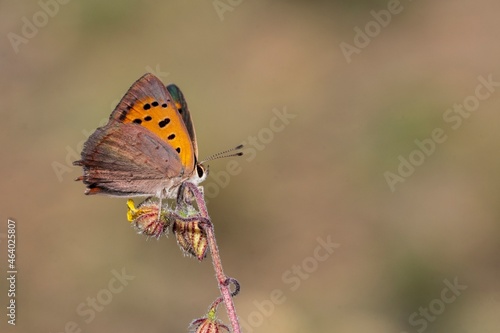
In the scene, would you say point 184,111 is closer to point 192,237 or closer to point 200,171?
point 200,171

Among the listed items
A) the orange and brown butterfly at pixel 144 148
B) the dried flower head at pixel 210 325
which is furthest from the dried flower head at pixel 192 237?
the orange and brown butterfly at pixel 144 148

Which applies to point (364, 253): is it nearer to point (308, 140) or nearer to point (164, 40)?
point (308, 140)

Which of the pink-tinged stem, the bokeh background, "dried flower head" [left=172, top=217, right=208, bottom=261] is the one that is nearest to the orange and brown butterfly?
"dried flower head" [left=172, top=217, right=208, bottom=261]

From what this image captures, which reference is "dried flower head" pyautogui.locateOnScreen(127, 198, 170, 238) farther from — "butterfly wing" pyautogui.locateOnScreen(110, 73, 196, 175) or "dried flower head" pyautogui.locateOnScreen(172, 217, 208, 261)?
"butterfly wing" pyautogui.locateOnScreen(110, 73, 196, 175)

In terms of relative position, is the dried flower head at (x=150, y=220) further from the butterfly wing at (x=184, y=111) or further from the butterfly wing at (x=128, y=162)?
the butterfly wing at (x=184, y=111)

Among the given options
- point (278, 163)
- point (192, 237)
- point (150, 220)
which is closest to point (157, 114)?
point (150, 220)

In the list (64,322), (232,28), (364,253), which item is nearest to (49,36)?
(232,28)
